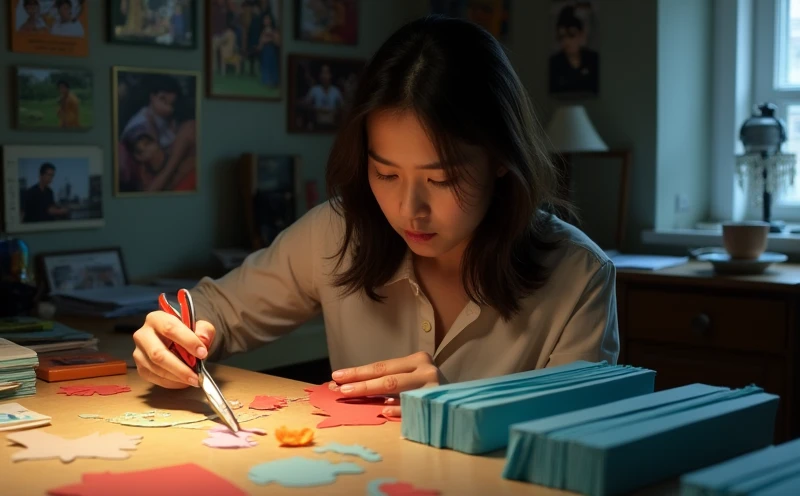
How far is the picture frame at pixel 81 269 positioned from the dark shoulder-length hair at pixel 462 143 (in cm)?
125

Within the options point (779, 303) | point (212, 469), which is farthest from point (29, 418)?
point (779, 303)

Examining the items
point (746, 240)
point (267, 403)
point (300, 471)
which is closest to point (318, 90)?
point (746, 240)

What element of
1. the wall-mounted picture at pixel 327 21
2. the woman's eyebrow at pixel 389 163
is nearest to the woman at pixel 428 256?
the woman's eyebrow at pixel 389 163

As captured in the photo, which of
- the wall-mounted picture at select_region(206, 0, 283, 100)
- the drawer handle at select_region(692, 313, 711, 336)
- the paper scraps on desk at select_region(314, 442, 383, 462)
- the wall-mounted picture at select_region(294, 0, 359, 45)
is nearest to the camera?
the paper scraps on desk at select_region(314, 442, 383, 462)

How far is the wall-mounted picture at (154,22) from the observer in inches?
112

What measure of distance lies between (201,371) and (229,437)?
0.24 meters

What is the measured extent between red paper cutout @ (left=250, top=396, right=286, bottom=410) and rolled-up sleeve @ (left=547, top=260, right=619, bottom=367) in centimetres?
44

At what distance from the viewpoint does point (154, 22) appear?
9.61 feet

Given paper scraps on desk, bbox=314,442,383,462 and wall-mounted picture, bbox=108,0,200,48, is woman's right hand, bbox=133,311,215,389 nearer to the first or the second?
paper scraps on desk, bbox=314,442,383,462

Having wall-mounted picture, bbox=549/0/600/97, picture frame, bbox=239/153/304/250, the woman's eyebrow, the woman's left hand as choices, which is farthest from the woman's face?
wall-mounted picture, bbox=549/0/600/97

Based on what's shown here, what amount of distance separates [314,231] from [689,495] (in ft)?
3.66

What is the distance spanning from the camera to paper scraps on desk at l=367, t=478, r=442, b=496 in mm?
997

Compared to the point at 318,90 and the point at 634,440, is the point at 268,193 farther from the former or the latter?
the point at 634,440

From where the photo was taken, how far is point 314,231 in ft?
6.18
